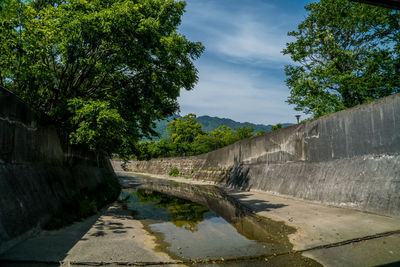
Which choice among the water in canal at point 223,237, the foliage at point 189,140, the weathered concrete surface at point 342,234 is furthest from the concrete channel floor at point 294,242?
the foliage at point 189,140

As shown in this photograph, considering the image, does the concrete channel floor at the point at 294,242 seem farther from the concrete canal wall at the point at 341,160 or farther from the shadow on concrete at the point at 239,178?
the shadow on concrete at the point at 239,178

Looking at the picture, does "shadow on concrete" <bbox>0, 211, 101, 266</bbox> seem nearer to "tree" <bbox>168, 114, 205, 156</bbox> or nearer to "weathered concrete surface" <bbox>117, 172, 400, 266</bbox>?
"weathered concrete surface" <bbox>117, 172, 400, 266</bbox>

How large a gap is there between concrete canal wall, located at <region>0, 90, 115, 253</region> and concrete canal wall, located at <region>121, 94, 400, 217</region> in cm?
870

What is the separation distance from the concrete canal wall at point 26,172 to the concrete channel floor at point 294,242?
0.44 metres

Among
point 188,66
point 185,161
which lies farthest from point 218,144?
point 188,66

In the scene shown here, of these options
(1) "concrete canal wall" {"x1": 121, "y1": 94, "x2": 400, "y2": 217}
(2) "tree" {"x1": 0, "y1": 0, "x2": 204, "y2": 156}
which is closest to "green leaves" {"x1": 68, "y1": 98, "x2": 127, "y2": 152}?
(2) "tree" {"x1": 0, "y1": 0, "x2": 204, "y2": 156}

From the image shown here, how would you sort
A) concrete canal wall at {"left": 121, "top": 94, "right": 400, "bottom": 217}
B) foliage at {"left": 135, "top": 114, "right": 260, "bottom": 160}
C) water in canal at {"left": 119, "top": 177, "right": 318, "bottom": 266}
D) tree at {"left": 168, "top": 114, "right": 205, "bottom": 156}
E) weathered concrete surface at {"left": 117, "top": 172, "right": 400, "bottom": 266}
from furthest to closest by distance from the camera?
tree at {"left": 168, "top": 114, "right": 205, "bottom": 156}
foliage at {"left": 135, "top": 114, "right": 260, "bottom": 160}
concrete canal wall at {"left": 121, "top": 94, "right": 400, "bottom": 217}
water in canal at {"left": 119, "top": 177, "right": 318, "bottom": 266}
weathered concrete surface at {"left": 117, "top": 172, "right": 400, "bottom": 266}

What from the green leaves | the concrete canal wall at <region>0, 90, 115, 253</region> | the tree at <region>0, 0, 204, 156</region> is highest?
the tree at <region>0, 0, 204, 156</region>

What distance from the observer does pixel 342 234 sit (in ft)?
18.1

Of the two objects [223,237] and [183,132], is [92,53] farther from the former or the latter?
[183,132]

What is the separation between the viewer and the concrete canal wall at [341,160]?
7145 mm

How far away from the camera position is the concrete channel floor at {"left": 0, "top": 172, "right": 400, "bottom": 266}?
432 cm

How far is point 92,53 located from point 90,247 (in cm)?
708

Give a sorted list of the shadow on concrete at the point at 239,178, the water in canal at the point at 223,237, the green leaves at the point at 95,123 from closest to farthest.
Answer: the water in canal at the point at 223,237 < the green leaves at the point at 95,123 < the shadow on concrete at the point at 239,178
